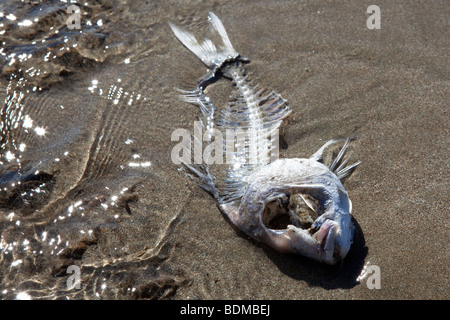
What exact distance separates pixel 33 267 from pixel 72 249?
29 cm

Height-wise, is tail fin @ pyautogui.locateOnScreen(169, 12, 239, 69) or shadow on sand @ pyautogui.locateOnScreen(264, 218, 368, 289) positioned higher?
tail fin @ pyautogui.locateOnScreen(169, 12, 239, 69)

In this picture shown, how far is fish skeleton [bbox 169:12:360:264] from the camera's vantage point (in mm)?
3109

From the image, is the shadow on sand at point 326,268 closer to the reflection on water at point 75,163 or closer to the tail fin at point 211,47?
the reflection on water at point 75,163

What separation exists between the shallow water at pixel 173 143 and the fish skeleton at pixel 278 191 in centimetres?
13

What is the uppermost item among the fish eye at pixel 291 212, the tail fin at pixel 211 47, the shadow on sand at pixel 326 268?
the tail fin at pixel 211 47

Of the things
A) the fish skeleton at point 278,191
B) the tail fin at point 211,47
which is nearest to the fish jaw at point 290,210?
the fish skeleton at point 278,191

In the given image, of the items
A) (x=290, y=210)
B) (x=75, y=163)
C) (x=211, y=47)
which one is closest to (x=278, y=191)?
(x=290, y=210)

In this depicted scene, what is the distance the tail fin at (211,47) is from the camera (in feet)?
16.2

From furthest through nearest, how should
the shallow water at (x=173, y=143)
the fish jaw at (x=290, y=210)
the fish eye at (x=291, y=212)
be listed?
the fish eye at (x=291, y=212), the shallow water at (x=173, y=143), the fish jaw at (x=290, y=210)

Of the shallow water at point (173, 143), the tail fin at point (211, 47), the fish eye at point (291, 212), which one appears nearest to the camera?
the shallow water at point (173, 143)

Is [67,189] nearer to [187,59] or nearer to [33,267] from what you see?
[33,267]

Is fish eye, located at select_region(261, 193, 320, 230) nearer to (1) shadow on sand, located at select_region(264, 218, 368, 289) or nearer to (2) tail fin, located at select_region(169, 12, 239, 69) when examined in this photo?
(1) shadow on sand, located at select_region(264, 218, 368, 289)

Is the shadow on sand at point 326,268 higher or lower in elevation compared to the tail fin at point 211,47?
lower

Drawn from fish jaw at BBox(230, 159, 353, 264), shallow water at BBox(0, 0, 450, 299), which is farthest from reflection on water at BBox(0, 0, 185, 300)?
fish jaw at BBox(230, 159, 353, 264)
